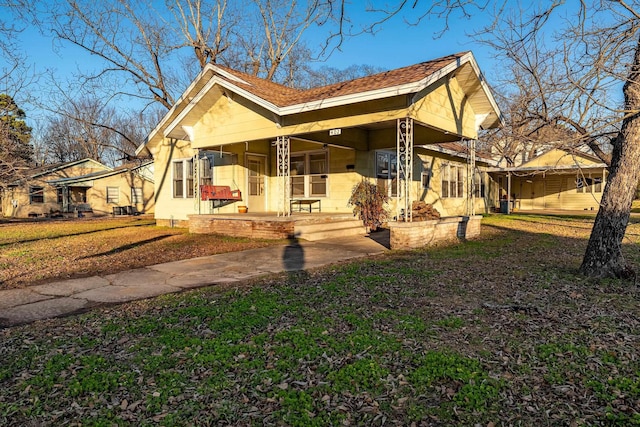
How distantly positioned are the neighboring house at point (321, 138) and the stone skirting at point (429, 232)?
0.48 metres

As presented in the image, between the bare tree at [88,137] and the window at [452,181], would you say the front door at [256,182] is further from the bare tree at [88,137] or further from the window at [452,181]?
the bare tree at [88,137]

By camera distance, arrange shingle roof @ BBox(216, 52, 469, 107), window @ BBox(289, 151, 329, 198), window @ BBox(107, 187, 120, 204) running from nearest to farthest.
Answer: shingle roof @ BBox(216, 52, 469, 107)
window @ BBox(289, 151, 329, 198)
window @ BBox(107, 187, 120, 204)

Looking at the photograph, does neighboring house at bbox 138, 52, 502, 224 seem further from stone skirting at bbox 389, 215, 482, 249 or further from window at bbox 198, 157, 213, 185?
stone skirting at bbox 389, 215, 482, 249

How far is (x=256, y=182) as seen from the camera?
1528 centimetres

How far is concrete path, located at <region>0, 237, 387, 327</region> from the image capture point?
4.96m

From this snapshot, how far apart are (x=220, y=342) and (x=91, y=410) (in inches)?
47.6

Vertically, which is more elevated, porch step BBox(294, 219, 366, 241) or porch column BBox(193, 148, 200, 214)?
porch column BBox(193, 148, 200, 214)

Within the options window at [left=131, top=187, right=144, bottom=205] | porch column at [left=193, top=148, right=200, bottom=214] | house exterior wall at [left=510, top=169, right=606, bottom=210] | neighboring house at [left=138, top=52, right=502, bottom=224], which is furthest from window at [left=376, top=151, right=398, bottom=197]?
window at [left=131, top=187, right=144, bottom=205]

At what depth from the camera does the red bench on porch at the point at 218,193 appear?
13594mm

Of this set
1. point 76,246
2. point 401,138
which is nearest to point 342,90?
point 401,138

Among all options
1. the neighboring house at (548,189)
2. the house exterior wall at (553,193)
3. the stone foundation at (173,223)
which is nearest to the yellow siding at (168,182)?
the stone foundation at (173,223)

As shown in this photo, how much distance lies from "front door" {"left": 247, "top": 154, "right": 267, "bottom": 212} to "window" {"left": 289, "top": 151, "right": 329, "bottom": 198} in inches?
49.9

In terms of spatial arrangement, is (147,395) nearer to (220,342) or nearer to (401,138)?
(220,342)

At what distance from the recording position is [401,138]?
32.2 ft
